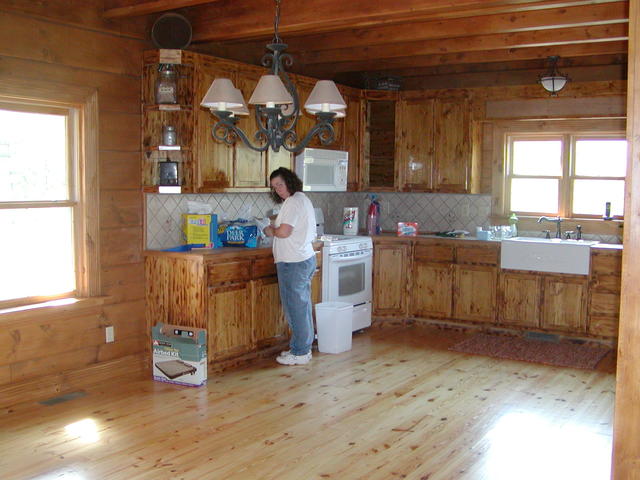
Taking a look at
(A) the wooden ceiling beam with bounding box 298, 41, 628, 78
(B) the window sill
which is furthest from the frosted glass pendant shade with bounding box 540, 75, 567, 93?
(B) the window sill

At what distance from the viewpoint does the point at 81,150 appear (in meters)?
4.79

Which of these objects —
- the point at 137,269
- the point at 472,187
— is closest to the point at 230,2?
the point at 137,269

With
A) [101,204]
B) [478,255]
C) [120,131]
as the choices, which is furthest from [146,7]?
[478,255]

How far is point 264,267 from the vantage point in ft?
18.4

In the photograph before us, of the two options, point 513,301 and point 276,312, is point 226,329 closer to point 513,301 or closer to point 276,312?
point 276,312

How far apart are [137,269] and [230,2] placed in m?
2.09

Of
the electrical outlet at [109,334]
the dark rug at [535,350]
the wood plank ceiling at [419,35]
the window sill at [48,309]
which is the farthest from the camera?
the dark rug at [535,350]

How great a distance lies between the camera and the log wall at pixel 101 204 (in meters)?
4.40

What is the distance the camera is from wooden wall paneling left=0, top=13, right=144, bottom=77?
14.2 feet

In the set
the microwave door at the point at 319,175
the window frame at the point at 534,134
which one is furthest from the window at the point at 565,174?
the microwave door at the point at 319,175

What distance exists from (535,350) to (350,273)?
1.78m

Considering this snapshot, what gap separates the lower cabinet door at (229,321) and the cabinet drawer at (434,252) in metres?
2.21

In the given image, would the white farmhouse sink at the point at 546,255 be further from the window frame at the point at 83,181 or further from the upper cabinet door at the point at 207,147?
the window frame at the point at 83,181

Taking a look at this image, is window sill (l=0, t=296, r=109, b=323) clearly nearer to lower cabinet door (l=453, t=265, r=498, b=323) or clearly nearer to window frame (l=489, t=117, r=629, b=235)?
lower cabinet door (l=453, t=265, r=498, b=323)
